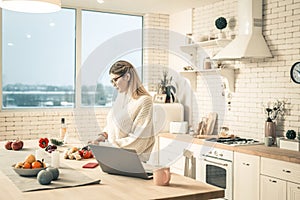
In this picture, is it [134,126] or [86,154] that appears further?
[86,154]

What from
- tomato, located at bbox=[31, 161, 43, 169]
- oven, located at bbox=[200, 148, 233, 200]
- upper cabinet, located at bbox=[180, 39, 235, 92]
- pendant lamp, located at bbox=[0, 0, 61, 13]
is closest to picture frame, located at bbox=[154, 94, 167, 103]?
upper cabinet, located at bbox=[180, 39, 235, 92]

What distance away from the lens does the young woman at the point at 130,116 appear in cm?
250

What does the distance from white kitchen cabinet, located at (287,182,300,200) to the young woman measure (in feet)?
5.32

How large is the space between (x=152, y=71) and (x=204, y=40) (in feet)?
4.51

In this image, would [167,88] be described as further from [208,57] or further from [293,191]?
[293,191]

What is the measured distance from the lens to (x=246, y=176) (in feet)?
13.3

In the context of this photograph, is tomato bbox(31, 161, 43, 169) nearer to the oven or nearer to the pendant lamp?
the pendant lamp

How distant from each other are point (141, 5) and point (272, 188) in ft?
10.6

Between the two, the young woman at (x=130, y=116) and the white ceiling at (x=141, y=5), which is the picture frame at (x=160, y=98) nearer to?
the white ceiling at (x=141, y=5)

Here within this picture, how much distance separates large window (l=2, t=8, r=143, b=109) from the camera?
5.37 metres

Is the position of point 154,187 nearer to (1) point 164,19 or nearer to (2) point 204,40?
(2) point 204,40

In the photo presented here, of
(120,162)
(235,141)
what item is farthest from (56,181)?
(235,141)

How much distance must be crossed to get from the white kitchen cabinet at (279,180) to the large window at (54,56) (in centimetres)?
251

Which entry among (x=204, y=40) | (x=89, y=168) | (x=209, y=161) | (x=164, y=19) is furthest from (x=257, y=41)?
(x=89, y=168)
